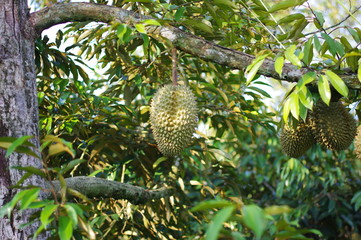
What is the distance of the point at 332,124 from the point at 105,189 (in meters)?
0.84

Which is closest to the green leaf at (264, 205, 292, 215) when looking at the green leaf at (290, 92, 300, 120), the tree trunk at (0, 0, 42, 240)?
the green leaf at (290, 92, 300, 120)

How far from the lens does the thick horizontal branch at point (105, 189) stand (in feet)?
5.29

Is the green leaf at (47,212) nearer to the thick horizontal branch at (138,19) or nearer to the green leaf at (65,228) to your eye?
the green leaf at (65,228)

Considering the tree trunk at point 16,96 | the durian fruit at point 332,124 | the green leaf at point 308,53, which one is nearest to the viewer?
the tree trunk at point 16,96

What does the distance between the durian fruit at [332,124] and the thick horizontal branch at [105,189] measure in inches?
28.3

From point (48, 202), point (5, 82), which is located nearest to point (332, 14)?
point (5, 82)

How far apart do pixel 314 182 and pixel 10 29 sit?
3.37 meters

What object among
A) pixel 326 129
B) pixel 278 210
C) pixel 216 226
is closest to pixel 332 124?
pixel 326 129

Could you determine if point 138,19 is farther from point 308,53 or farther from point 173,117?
point 308,53

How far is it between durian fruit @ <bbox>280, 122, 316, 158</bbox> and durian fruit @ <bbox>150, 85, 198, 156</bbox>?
0.40 meters

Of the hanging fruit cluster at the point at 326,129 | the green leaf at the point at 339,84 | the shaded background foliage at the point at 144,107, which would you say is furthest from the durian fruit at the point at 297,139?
the green leaf at the point at 339,84

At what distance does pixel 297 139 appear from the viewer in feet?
6.08

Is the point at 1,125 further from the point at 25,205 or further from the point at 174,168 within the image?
the point at 174,168

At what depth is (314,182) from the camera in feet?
14.1
